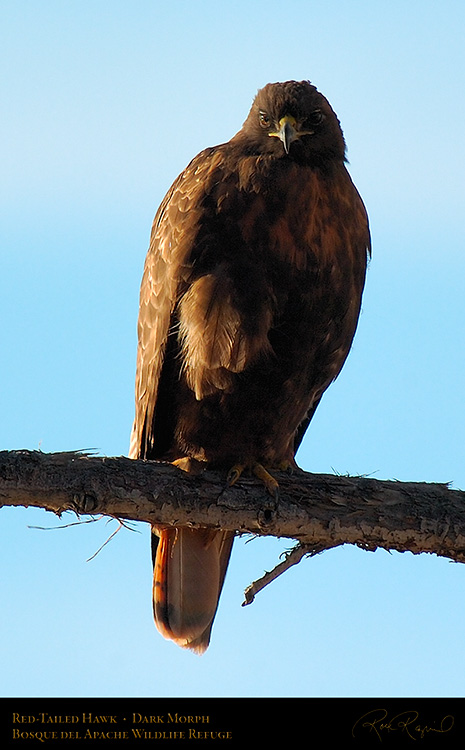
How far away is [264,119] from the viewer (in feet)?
19.8

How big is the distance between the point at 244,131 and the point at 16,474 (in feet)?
8.07

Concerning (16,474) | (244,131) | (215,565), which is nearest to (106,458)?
(16,474)

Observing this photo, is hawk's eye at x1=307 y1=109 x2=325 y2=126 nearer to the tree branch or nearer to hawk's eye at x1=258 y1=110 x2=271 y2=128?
hawk's eye at x1=258 y1=110 x2=271 y2=128

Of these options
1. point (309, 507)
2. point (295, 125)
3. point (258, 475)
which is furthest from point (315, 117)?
point (309, 507)

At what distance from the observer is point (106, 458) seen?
17.1ft

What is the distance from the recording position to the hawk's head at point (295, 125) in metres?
5.93

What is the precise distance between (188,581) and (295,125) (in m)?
2.72

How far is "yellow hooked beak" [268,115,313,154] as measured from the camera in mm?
5786

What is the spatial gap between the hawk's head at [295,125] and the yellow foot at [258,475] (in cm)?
170

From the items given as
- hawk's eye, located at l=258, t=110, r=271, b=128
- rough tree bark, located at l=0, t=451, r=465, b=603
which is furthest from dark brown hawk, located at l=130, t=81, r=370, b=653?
rough tree bark, located at l=0, t=451, r=465, b=603

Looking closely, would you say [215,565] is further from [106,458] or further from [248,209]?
[248,209]

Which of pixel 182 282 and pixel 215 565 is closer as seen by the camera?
pixel 182 282

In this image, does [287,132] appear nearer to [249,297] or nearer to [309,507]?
[249,297]

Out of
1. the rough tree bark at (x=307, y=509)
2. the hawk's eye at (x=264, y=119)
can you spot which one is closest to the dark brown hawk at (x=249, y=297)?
the hawk's eye at (x=264, y=119)
